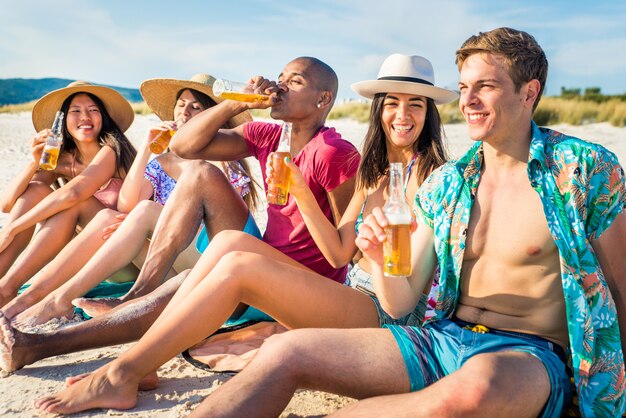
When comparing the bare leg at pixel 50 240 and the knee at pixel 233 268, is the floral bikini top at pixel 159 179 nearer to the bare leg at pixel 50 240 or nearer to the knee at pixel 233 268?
the bare leg at pixel 50 240

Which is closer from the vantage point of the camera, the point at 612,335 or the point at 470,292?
the point at 612,335

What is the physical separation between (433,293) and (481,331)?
0.29 m

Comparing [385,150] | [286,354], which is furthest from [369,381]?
[385,150]

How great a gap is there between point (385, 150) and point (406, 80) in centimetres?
47

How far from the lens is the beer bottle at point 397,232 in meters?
2.82

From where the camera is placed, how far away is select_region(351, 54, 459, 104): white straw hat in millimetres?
4156

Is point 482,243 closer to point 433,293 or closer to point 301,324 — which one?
point 433,293

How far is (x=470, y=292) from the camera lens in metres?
3.11

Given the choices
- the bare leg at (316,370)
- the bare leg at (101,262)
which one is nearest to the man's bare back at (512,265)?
the bare leg at (316,370)

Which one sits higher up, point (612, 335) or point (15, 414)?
point (612, 335)

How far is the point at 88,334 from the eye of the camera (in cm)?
390

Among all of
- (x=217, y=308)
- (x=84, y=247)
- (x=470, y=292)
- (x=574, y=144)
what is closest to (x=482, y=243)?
(x=470, y=292)

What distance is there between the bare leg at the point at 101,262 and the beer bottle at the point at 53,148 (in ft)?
2.79

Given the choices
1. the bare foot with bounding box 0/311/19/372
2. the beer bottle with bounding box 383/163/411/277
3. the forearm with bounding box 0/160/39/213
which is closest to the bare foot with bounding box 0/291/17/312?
the forearm with bounding box 0/160/39/213
